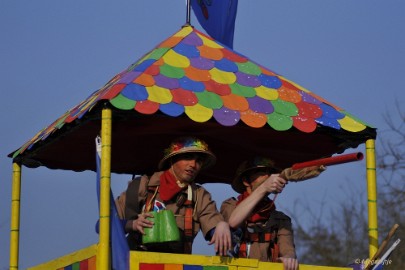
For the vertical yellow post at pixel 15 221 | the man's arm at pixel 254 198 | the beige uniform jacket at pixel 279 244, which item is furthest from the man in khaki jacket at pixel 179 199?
the vertical yellow post at pixel 15 221

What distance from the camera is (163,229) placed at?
11.3 metres

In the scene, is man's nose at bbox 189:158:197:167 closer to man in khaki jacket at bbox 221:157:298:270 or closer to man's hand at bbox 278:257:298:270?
man in khaki jacket at bbox 221:157:298:270

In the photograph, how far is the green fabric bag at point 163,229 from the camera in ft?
37.1

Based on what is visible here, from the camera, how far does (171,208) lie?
11.9 meters

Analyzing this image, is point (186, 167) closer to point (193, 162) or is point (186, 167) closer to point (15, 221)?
point (193, 162)

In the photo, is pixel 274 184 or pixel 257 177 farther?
pixel 257 177

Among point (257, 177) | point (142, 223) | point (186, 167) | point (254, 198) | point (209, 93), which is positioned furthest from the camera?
point (257, 177)

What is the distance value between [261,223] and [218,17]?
269 centimetres

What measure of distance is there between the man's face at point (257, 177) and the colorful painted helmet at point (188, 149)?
51cm

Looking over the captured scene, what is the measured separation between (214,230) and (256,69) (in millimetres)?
1775

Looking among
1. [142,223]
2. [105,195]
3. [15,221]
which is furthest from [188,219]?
[15,221]


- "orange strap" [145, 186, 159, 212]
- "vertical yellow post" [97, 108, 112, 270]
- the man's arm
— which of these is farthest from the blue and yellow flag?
"vertical yellow post" [97, 108, 112, 270]

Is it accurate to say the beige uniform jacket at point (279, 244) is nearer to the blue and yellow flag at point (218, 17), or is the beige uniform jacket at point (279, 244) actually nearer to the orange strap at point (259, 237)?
the orange strap at point (259, 237)

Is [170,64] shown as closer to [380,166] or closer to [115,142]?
[115,142]
